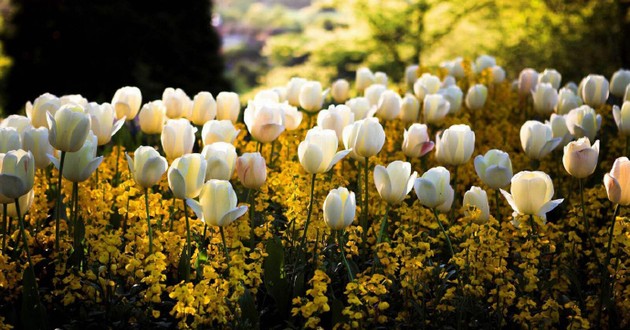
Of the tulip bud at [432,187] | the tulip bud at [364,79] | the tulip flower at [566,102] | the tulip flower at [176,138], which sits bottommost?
the tulip bud at [432,187]

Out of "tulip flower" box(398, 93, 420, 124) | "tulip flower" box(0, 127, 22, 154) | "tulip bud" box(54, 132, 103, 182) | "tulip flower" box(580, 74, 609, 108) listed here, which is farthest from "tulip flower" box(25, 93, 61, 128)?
"tulip flower" box(580, 74, 609, 108)

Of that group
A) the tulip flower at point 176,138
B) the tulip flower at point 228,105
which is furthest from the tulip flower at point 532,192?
the tulip flower at point 228,105

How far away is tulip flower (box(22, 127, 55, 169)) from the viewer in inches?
109

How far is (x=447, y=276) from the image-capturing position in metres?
2.60

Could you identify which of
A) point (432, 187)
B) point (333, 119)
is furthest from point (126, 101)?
point (432, 187)

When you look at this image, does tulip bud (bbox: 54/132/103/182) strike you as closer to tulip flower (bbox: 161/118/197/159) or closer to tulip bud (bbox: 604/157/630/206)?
tulip flower (bbox: 161/118/197/159)

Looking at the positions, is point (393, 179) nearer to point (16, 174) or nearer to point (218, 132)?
point (218, 132)

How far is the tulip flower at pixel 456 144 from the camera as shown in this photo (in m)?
2.99

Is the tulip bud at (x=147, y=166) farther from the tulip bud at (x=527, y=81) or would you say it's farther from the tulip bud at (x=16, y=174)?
the tulip bud at (x=527, y=81)

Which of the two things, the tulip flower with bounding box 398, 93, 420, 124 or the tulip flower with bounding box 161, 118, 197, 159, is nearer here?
the tulip flower with bounding box 161, 118, 197, 159

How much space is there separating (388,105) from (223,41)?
25.0 feet

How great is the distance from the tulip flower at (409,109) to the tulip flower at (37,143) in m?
1.85

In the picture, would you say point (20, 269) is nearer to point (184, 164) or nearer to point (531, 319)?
point (184, 164)

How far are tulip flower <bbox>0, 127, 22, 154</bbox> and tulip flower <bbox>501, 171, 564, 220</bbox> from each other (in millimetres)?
1763
